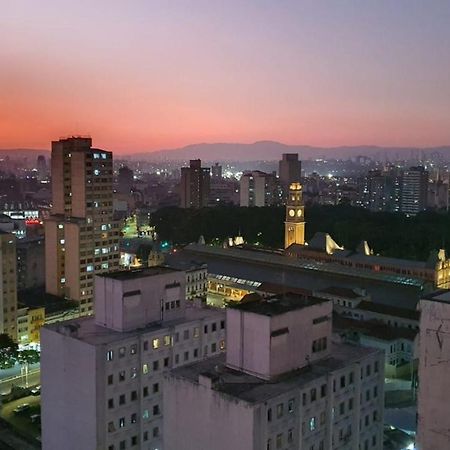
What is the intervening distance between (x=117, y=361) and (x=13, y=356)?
37.3 feet

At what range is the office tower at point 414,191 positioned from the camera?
78812 mm

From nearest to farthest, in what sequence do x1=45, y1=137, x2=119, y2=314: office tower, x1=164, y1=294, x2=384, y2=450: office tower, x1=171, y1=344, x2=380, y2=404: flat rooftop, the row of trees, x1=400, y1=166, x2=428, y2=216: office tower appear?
x1=164, y1=294, x2=384, y2=450: office tower, x1=171, y1=344, x2=380, y2=404: flat rooftop, the row of trees, x1=45, y1=137, x2=119, y2=314: office tower, x1=400, y1=166, x2=428, y2=216: office tower

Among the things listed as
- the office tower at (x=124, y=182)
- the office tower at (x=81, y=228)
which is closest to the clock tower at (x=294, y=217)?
the office tower at (x=81, y=228)

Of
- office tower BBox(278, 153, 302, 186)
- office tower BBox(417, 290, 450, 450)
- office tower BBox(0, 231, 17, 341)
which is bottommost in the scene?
office tower BBox(0, 231, 17, 341)

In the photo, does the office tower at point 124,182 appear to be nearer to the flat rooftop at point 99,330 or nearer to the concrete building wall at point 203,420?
the flat rooftop at point 99,330

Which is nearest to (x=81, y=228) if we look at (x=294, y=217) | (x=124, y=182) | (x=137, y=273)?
(x=137, y=273)

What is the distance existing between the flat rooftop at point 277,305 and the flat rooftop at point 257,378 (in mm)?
1128

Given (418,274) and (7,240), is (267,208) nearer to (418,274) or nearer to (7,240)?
(418,274)

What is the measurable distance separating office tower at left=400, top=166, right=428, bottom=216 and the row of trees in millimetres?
63735

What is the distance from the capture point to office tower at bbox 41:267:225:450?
1323 cm

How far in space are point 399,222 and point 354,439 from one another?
40318 mm

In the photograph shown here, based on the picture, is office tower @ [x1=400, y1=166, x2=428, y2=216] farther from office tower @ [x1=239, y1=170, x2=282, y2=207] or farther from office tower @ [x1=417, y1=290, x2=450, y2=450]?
office tower @ [x1=417, y1=290, x2=450, y2=450]

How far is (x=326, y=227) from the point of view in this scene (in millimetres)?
51406

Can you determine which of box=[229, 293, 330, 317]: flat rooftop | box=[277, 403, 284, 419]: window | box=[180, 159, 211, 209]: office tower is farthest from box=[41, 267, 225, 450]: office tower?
box=[180, 159, 211, 209]: office tower
